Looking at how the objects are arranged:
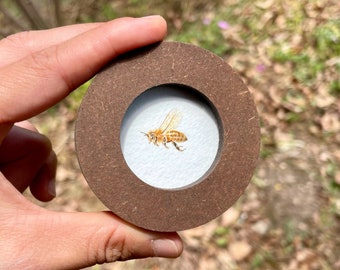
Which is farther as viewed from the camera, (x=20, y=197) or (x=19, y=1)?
(x=19, y=1)

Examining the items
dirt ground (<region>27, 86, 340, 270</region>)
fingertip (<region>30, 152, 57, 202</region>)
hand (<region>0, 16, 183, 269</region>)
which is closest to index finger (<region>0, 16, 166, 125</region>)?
hand (<region>0, 16, 183, 269</region>)

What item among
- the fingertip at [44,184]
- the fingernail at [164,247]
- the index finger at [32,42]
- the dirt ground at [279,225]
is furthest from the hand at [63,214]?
the dirt ground at [279,225]

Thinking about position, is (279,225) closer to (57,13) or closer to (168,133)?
(168,133)

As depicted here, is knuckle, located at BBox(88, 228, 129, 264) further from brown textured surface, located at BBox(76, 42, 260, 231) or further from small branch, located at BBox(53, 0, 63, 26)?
small branch, located at BBox(53, 0, 63, 26)

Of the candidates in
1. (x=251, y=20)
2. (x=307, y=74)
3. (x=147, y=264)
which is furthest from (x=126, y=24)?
(x=251, y=20)

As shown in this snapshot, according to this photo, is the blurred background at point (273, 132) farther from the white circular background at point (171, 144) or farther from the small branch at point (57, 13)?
the white circular background at point (171, 144)

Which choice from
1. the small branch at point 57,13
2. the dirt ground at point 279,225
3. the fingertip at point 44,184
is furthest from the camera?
the small branch at point 57,13

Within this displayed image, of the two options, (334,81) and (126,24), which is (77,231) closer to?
(126,24)
